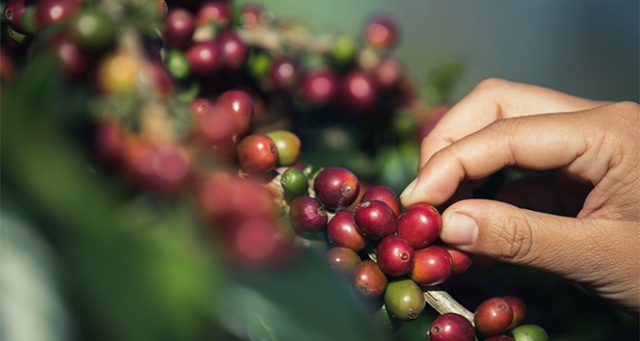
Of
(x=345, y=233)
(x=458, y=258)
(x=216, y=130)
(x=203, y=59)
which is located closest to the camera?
(x=216, y=130)

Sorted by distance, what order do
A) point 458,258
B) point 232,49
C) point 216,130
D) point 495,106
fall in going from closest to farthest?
point 216,130, point 458,258, point 232,49, point 495,106

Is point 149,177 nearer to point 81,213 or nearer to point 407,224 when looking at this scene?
point 81,213

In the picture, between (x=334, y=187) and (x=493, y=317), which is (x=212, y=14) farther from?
(x=493, y=317)

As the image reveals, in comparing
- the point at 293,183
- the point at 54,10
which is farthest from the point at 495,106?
the point at 54,10

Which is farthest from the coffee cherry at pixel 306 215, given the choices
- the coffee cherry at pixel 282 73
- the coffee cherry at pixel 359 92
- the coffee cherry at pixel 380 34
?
the coffee cherry at pixel 380 34

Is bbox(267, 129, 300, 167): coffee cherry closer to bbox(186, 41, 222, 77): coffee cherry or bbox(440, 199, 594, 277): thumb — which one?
bbox(186, 41, 222, 77): coffee cherry

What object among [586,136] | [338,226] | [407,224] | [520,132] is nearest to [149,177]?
[338,226]

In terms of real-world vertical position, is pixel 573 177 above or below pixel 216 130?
below
